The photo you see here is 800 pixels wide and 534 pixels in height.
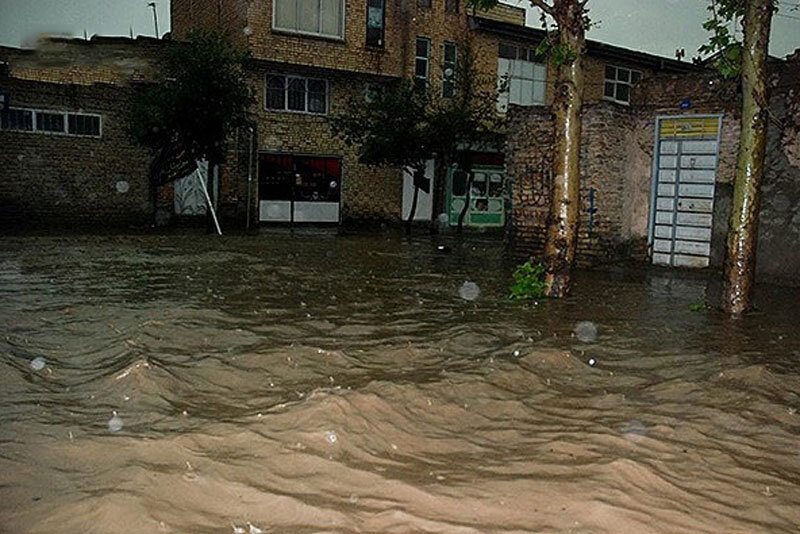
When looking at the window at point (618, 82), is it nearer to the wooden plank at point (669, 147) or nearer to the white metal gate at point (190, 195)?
the wooden plank at point (669, 147)

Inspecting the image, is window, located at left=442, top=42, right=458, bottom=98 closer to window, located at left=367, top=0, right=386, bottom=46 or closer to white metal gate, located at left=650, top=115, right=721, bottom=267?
window, located at left=367, top=0, right=386, bottom=46

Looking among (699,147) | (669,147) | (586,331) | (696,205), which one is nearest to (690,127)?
(699,147)

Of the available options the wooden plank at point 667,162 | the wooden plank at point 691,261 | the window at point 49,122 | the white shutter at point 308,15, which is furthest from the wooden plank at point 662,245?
the window at point 49,122

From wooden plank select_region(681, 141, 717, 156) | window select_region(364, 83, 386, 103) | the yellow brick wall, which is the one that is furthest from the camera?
window select_region(364, 83, 386, 103)

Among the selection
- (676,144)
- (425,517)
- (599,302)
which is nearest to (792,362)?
(599,302)

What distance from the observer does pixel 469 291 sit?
33.2 feet

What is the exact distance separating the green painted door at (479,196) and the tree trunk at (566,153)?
1684cm

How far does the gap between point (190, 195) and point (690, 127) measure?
15.6 meters

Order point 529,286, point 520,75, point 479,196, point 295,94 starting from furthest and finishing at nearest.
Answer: point 479,196 → point 520,75 → point 295,94 → point 529,286

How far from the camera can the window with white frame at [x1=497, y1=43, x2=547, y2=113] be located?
2581cm

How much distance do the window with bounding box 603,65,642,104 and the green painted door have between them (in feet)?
18.6

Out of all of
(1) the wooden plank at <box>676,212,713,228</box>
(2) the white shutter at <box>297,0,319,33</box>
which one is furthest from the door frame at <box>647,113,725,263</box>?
(2) the white shutter at <box>297,0,319,33</box>

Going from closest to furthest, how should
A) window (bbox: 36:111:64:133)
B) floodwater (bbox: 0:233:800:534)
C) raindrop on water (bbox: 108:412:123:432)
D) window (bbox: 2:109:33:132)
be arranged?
1. floodwater (bbox: 0:233:800:534)
2. raindrop on water (bbox: 108:412:123:432)
3. window (bbox: 2:109:33:132)
4. window (bbox: 36:111:64:133)

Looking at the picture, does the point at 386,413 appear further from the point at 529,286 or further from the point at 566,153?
the point at 566,153
